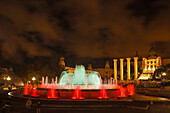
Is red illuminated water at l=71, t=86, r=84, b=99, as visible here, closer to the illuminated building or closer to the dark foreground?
the dark foreground

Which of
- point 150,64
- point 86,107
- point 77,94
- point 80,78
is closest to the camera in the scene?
point 86,107

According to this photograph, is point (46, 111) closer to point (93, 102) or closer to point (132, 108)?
point (93, 102)

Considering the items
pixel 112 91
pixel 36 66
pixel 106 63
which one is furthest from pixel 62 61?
pixel 112 91

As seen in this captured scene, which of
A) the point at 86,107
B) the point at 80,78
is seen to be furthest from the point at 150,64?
the point at 86,107

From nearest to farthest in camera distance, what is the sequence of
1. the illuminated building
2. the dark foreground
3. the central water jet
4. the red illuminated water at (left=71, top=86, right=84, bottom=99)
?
the dark foreground
the red illuminated water at (left=71, top=86, right=84, bottom=99)
the central water jet
the illuminated building

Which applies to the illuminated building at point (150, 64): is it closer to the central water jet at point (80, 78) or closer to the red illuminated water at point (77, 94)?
the central water jet at point (80, 78)

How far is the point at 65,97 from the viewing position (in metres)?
16.3

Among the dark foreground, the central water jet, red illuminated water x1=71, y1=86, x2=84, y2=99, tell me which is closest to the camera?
the dark foreground

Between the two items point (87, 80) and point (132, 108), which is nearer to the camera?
point (132, 108)

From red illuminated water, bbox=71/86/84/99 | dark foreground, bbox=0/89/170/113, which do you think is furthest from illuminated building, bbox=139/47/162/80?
dark foreground, bbox=0/89/170/113

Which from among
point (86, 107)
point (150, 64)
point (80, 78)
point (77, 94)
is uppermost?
point (150, 64)

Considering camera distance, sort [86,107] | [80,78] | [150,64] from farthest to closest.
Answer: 1. [150,64]
2. [80,78]
3. [86,107]

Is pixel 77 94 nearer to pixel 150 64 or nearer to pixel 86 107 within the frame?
pixel 86 107

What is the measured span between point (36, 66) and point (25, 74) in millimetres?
3232
